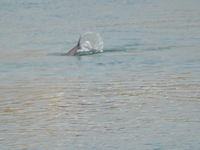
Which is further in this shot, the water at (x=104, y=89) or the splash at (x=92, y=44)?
the splash at (x=92, y=44)

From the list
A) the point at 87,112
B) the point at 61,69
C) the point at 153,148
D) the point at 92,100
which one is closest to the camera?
the point at 153,148

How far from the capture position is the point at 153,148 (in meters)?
10.4

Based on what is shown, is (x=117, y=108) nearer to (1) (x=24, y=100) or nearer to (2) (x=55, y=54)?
(1) (x=24, y=100)

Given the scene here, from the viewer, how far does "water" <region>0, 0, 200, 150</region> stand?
11.2 metres

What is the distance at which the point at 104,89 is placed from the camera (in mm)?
15117

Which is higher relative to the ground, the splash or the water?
the water

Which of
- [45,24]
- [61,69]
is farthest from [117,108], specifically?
[45,24]

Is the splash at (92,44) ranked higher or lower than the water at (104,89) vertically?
lower

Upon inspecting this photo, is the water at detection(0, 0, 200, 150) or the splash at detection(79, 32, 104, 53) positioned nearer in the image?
the water at detection(0, 0, 200, 150)

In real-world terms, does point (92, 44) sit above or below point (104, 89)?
below

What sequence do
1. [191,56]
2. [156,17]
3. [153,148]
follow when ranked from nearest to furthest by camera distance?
[153,148] < [191,56] < [156,17]

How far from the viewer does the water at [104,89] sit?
36.7ft

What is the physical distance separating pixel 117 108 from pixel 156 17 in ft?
80.6

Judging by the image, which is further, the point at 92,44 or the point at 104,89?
the point at 92,44
